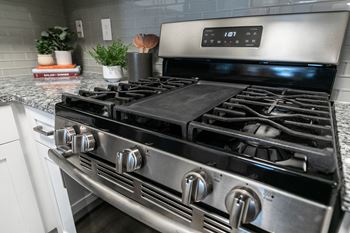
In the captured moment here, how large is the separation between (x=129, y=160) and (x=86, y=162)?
269 mm

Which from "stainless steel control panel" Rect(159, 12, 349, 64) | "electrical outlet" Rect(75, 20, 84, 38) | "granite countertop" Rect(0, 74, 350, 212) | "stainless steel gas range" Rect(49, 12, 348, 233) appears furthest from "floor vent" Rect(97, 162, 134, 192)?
"electrical outlet" Rect(75, 20, 84, 38)

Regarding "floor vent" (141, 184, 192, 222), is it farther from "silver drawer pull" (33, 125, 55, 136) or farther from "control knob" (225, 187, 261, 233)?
"silver drawer pull" (33, 125, 55, 136)

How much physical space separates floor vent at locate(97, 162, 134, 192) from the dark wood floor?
0.33ft

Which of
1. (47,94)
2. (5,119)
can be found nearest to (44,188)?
Result: (5,119)

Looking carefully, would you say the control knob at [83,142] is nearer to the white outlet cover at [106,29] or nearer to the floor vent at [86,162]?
the floor vent at [86,162]

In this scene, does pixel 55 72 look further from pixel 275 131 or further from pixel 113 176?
pixel 275 131

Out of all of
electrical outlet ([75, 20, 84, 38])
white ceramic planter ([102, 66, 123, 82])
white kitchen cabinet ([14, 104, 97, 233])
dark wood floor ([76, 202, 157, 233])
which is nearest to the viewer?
dark wood floor ([76, 202, 157, 233])

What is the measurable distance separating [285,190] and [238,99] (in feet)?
1.12

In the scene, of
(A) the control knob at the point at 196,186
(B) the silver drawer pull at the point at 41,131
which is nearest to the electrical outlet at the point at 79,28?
(B) the silver drawer pull at the point at 41,131

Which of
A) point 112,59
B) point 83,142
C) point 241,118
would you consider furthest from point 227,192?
point 112,59

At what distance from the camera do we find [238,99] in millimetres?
646

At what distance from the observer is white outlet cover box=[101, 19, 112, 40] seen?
143 cm

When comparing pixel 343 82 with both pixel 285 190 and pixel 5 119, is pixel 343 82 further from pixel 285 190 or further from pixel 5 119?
pixel 5 119

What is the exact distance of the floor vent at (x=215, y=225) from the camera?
43 cm
